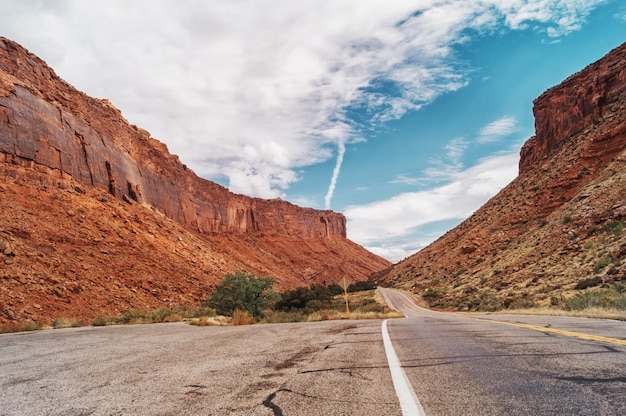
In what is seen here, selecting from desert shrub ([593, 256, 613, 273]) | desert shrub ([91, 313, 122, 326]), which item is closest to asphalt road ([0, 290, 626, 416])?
desert shrub ([91, 313, 122, 326])

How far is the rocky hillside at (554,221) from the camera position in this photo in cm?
2762

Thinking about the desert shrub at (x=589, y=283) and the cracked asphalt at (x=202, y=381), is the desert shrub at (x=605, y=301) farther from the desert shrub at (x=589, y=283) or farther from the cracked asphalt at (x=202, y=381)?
the cracked asphalt at (x=202, y=381)

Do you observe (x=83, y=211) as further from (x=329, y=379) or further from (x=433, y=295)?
(x=433, y=295)

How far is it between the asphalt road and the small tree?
17.6 meters

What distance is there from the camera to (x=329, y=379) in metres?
4.08

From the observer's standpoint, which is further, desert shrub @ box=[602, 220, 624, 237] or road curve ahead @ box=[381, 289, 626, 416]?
desert shrub @ box=[602, 220, 624, 237]

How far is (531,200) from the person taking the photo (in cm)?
5344

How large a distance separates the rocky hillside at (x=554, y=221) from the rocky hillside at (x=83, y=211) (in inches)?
1212

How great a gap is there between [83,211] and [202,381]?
1589 inches

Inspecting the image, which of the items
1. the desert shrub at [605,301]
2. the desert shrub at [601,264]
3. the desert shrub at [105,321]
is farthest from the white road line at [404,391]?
the desert shrub at [601,264]

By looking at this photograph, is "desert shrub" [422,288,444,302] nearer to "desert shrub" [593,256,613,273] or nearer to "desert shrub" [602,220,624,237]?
"desert shrub" [602,220,624,237]

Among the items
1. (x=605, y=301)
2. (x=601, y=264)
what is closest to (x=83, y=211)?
(x=605, y=301)

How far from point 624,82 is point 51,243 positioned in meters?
74.5

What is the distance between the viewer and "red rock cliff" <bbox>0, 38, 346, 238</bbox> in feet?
120
